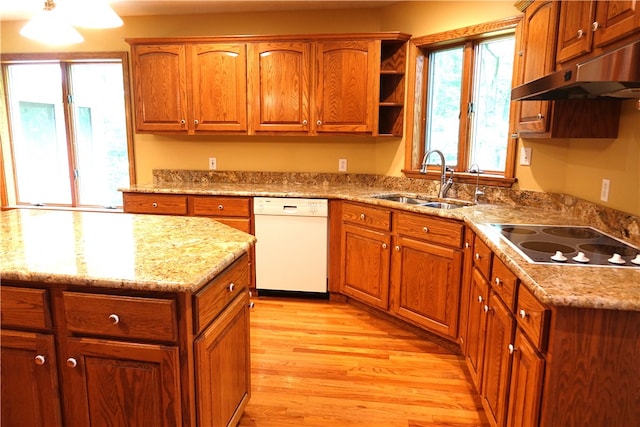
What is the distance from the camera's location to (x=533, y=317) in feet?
4.48

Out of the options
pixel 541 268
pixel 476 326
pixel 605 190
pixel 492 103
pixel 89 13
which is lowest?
pixel 476 326

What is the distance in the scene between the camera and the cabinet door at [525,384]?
1339 millimetres

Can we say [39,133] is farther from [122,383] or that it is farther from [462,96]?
[462,96]

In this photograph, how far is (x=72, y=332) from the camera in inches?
55.6

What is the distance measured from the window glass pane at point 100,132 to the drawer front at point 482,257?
3442 millimetres

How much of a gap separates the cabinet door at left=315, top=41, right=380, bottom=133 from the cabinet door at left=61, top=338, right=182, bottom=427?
252 centimetres

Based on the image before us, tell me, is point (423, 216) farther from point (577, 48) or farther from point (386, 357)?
point (577, 48)

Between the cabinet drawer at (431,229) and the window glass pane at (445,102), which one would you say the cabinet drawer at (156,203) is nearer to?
the cabinet drawer at (431,229)

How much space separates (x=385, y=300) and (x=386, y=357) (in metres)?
0.50

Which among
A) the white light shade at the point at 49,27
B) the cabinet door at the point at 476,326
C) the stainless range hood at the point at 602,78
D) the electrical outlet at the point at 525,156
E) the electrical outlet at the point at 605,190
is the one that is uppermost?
the white light shade at the point at 49,27

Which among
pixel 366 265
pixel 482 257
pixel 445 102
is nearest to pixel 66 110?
pixel 366 265

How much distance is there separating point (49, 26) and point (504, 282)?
2.26 metres

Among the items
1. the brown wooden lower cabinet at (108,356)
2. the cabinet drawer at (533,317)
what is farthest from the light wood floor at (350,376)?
the cabinet drawer at (533,317)

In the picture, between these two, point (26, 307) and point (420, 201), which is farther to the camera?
point (420, 201)
